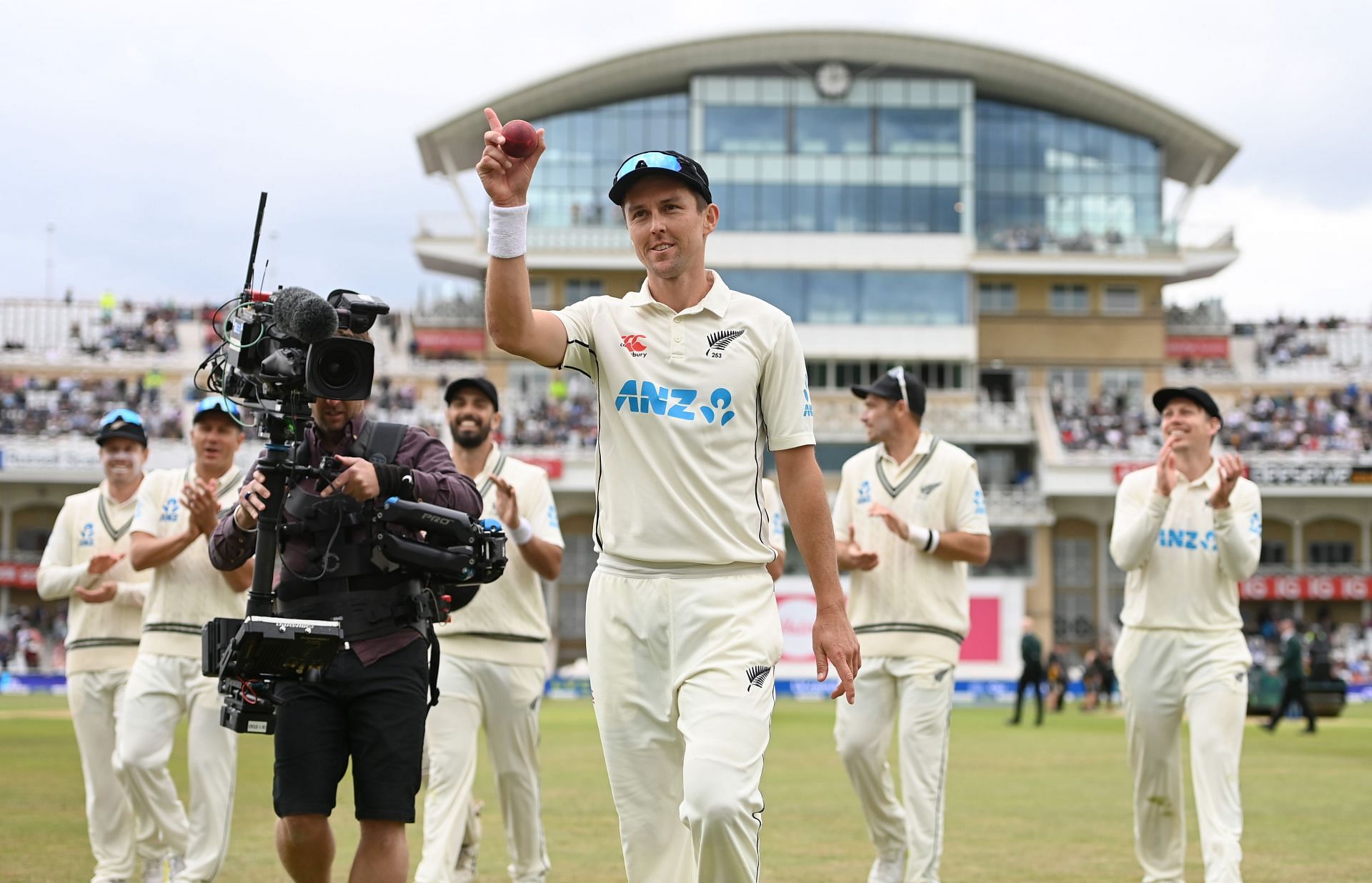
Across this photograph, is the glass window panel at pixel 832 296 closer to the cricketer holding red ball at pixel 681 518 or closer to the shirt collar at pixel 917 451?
the shirt collar at pixel 917 451

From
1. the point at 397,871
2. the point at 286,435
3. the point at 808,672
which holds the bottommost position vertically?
the point at 808,672

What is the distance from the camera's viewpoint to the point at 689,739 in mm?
5195

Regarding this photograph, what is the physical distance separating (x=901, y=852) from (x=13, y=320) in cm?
6441

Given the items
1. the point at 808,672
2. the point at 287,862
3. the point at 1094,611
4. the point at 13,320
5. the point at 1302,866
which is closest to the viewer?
the point at 287,862

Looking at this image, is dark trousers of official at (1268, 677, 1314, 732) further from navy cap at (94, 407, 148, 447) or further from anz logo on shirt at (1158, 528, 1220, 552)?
navy cap at (94, 407, 148, 447)

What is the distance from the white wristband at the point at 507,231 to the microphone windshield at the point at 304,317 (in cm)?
106

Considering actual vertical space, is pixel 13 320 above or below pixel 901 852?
above

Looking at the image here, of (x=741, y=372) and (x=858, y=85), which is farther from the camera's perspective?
(x=858, y=85)

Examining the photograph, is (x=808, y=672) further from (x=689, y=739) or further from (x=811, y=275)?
(x=689, y=739)

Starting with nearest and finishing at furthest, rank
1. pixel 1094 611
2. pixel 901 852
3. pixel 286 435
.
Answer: pixel 286 435, pixel 901 852, pixel 1094 611

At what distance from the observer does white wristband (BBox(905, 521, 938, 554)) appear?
957 cm

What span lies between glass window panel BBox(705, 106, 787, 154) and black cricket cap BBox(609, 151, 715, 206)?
55.2 m

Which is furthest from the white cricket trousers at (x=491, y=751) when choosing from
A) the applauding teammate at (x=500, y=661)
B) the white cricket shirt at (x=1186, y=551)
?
the white cricket shirt at (x=1186, y=551)

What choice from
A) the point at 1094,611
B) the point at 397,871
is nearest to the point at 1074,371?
the point at 1094,611
